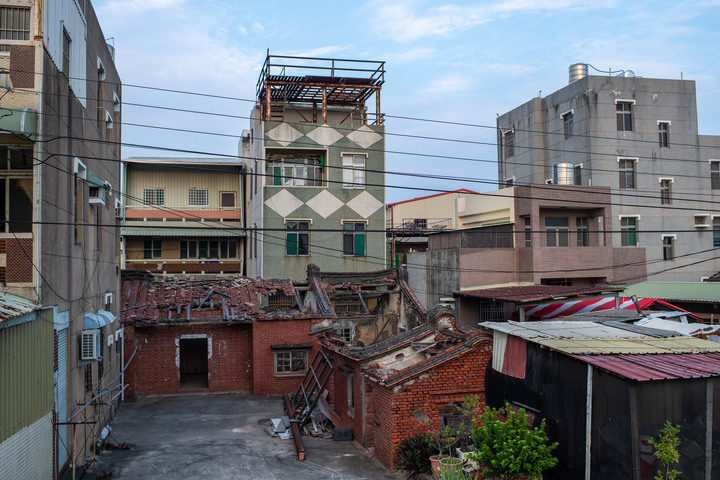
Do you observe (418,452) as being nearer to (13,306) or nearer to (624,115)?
(13,306)

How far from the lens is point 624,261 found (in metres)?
34.5

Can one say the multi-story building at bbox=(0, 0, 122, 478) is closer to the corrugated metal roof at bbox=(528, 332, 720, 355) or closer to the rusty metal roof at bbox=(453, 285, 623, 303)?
the corrugated metal roof at bbox=(528, 332, 720, 355)

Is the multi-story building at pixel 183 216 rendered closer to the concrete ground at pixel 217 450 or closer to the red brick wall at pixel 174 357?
the red brick wall at pixel 174 357

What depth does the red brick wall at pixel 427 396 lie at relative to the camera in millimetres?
13945

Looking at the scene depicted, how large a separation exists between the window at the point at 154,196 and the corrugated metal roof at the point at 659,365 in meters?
32.1

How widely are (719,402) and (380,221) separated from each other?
Answer: 2464 cm

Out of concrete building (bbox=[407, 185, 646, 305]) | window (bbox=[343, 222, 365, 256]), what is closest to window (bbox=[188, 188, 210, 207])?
window (bbox=[343, 222, 365, 256])

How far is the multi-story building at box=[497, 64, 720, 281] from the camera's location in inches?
1521

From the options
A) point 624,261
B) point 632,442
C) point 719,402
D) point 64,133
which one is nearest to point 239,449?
point 64,133

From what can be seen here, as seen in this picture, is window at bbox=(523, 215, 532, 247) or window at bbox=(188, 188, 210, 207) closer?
window at bbox=(523, 215, 532, 247)

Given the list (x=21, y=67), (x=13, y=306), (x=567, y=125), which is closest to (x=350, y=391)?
(x=13, y=306)

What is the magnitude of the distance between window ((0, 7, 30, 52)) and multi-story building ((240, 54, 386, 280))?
66.9 feet

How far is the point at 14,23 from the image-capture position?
11.9 meters

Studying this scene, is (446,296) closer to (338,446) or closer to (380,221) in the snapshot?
(380,221)
